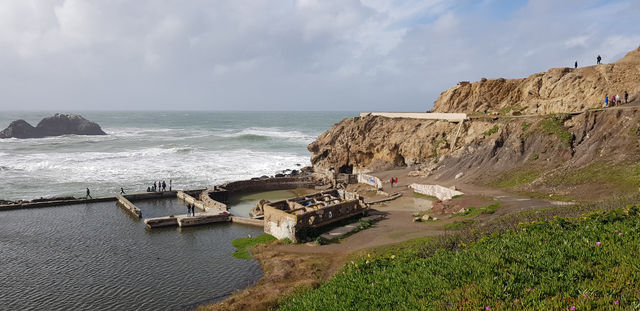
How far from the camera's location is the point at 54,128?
109 metres

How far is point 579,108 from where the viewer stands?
1454 inches

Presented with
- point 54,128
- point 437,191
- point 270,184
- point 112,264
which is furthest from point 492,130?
point 54,128

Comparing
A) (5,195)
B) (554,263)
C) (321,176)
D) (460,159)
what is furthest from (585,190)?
(5,195)

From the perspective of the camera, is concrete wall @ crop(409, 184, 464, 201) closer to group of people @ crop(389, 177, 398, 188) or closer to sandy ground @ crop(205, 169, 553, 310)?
sandy ground @ crop(205, 169, 553, 310)

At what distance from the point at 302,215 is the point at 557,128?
22.9m

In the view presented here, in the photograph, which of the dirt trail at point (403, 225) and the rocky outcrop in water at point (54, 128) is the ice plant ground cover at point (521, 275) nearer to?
the dirt trail at point (403, 225)

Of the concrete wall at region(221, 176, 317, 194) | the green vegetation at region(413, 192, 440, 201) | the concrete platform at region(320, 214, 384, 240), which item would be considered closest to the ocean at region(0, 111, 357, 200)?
the concrete wall at region(221, 176, 317, 194)

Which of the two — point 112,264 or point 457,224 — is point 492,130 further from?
point 112,264

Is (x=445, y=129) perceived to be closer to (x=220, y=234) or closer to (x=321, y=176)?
(x=321, y=176)

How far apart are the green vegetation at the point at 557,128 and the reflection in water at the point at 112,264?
964 inches

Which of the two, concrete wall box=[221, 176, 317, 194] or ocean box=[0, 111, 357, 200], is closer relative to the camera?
concrete wall box=[221, 176, 317, 194]

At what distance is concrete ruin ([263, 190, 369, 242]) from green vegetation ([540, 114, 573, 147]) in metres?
17.0

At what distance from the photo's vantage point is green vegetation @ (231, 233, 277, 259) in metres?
21.5

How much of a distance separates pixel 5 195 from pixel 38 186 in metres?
4.32
